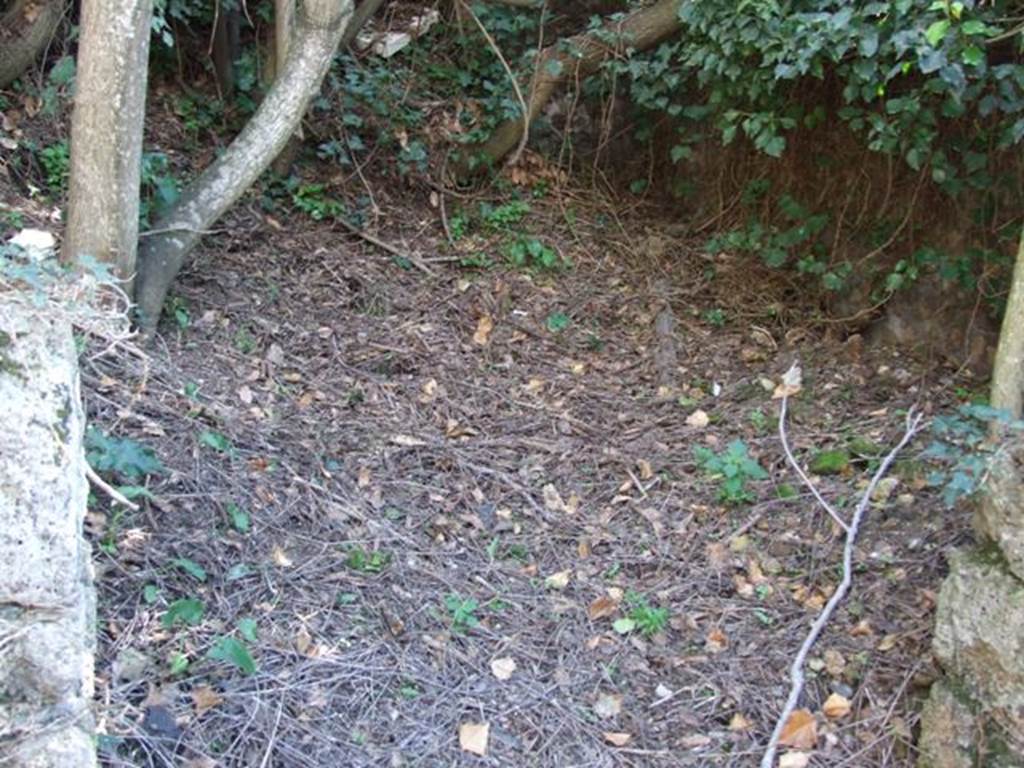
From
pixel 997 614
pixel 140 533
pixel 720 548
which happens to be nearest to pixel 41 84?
pixel 140 533

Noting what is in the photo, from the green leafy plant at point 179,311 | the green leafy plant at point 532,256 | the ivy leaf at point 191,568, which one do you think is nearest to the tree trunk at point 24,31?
the green leafy plant at point 179,311

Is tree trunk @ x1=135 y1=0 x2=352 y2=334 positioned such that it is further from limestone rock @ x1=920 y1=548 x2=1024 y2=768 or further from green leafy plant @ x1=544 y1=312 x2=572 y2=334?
limestone rock @ x1=920 y1=548 x2=1024 y2=768

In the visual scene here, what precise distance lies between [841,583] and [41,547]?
2.67 m

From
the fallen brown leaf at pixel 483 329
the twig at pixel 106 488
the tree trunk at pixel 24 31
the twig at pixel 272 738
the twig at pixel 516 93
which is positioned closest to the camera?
the twig at pixel 106 488

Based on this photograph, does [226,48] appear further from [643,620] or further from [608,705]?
[608,705]

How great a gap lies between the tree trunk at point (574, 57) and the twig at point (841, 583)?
99.4 inches

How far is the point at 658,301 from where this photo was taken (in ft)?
17.8

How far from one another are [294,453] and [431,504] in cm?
60

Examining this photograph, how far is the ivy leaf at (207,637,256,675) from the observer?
2.85 m

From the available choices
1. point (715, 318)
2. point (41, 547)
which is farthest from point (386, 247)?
point (41, 547)

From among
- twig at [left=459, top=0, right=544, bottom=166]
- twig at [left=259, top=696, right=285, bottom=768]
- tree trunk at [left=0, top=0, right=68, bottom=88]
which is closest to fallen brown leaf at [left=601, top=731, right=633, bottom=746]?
twig at [left=259, top=696, right=285, bottom=768]

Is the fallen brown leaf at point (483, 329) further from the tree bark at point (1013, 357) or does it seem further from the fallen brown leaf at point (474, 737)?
the tree bark at point (1013, 357)

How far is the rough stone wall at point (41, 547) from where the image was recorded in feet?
6.43

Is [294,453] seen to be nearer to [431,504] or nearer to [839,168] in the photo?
[431,504]
